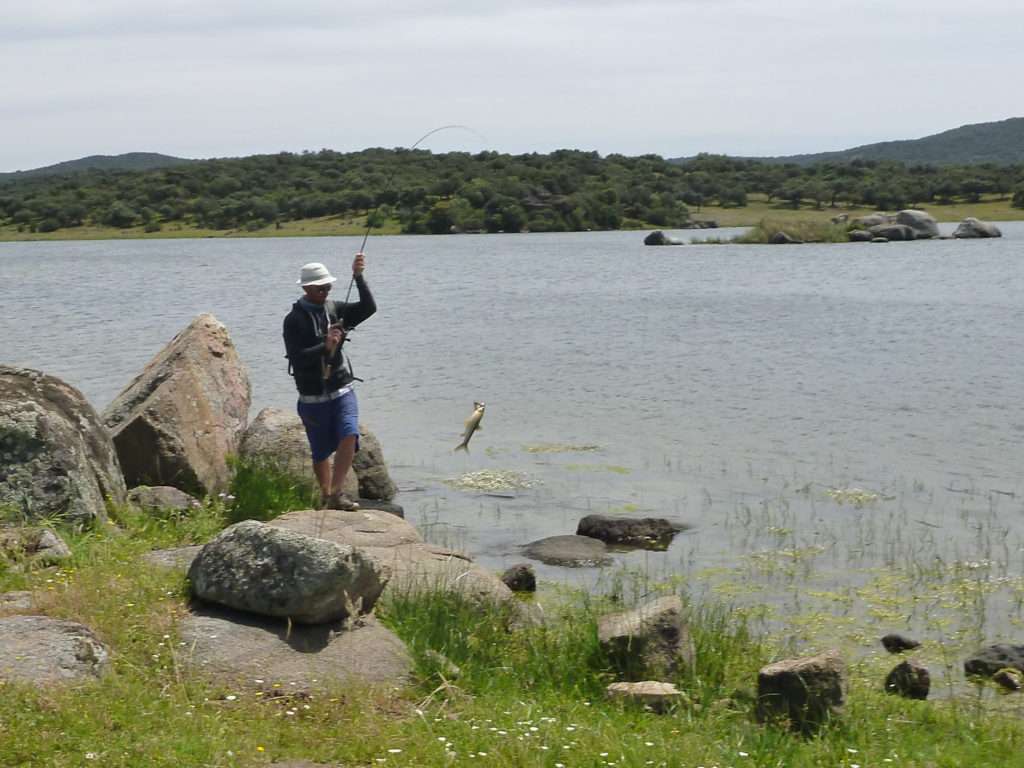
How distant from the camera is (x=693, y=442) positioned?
2078cm

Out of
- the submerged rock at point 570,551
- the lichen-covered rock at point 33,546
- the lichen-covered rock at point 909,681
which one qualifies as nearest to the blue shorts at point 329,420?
the submerged rock at point 570,551

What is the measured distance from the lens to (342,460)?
12.1 metres

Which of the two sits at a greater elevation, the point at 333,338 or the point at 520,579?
the point at 333,338

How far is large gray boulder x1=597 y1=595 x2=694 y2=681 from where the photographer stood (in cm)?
800

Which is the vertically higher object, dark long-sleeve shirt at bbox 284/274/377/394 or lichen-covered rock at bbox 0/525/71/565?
dark long-sleeve shirt at bbox 284/274/377/394

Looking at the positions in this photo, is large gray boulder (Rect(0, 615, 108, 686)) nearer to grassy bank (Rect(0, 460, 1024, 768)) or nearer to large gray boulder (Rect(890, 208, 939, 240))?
grassy bank (Rect(0, 460, 1024, 768))

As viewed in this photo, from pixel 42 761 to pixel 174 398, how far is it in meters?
8.32

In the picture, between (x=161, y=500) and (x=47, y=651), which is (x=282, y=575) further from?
(x=161, y=500)

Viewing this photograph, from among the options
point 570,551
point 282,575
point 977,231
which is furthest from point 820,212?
point 282,575

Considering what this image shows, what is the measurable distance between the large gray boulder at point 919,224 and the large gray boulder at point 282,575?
78127mm

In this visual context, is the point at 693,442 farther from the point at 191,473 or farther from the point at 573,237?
the point at 573,237

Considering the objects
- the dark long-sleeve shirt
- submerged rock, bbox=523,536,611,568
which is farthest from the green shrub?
submerged rock, bbox=523,536,611,568

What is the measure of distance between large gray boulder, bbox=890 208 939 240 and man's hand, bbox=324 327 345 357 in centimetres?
7470

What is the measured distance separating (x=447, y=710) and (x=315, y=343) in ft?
17.6
